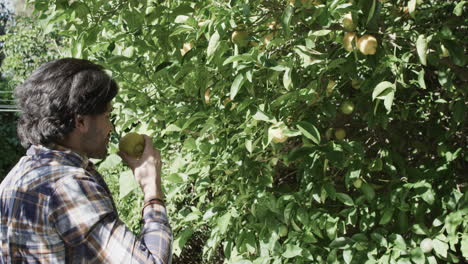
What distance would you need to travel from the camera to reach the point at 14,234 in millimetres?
1329

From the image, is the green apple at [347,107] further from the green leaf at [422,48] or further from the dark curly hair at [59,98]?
the dark curly hair at [59,98]

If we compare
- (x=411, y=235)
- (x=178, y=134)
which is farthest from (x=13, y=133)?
(x=411, y=235)

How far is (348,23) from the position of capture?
1885mm

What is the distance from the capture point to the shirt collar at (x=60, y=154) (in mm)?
1389

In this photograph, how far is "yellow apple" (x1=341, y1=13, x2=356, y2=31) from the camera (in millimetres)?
1868

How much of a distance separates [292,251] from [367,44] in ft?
2.45

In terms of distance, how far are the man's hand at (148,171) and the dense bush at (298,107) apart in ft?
1.03

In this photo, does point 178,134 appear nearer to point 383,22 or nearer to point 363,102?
point 363,102

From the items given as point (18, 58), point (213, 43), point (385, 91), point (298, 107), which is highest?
point (213, 43)

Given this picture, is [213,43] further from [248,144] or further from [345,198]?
[345,198]

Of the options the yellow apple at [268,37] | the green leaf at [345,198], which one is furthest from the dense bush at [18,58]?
the green leaf at [345,198]

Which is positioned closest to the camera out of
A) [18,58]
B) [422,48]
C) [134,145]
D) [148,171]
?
[148,171]

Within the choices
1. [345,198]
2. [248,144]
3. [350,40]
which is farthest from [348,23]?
[345,198]

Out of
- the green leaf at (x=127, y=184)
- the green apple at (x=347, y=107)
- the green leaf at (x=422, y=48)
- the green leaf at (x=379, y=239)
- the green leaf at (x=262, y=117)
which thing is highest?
the green leaf at (x=422, y=48)
